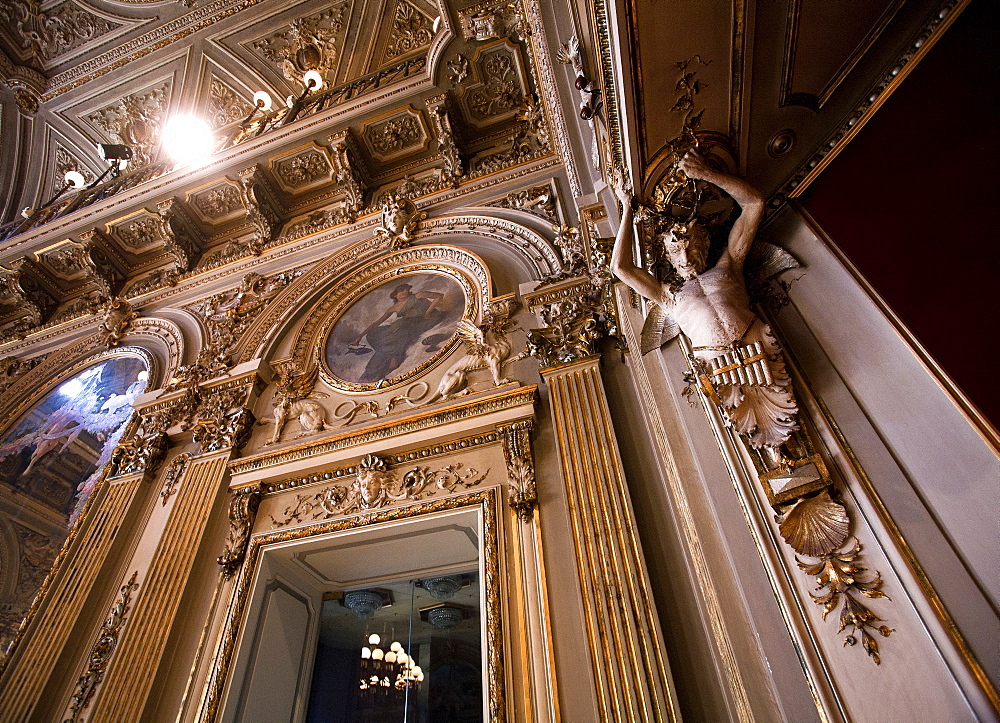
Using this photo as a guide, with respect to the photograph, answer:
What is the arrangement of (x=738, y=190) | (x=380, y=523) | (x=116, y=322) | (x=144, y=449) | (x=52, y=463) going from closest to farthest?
(x=738, y=190), (x=380, y=523), (x=144, y=449), (x=52, y=463), (x=116, y=322)

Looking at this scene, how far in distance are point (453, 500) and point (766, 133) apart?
9.02ft

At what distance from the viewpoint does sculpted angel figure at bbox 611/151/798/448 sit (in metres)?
2.09

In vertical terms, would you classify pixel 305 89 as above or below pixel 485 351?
above

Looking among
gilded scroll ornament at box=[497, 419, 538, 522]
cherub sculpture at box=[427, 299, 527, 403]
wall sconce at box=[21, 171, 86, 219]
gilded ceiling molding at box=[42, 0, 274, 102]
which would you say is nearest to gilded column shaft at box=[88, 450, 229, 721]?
cherub sculpture at box=[427, 299, 527, 403]

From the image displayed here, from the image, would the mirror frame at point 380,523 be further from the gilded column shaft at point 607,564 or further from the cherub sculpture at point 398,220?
the cherub sculpture at point 398,220

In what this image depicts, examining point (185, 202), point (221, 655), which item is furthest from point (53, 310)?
point (221, 655)

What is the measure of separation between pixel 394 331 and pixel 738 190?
3.50 metres

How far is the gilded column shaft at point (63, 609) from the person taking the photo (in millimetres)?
3424

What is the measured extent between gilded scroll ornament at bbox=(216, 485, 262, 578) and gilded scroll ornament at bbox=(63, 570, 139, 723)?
795 millimetres

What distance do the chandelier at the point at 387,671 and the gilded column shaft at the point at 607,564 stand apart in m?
1.70

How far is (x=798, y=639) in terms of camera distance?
1.83 metres

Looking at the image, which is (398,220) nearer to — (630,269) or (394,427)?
(394,427)

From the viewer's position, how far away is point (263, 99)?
734 centimetres

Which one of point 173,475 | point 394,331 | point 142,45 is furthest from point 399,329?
point 142,45
